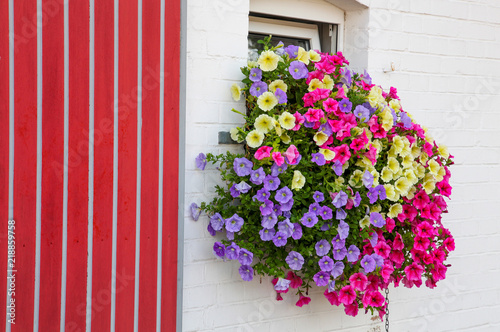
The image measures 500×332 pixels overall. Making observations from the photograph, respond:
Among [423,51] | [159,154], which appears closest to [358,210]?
[159,154]

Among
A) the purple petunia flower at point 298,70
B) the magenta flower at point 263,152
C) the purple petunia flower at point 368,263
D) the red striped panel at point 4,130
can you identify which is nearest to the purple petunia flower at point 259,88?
the purple petunia flower at point 298,70

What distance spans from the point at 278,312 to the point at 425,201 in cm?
82

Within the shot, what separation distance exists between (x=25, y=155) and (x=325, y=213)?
3.74 feet

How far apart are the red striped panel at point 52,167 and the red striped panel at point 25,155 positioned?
3 centimetres

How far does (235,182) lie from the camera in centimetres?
251

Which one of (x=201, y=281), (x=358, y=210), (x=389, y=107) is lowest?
(x=201, y=281)

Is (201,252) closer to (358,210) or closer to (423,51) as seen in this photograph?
(358,210)

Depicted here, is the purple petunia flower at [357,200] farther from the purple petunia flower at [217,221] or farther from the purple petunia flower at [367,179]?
the purple petunia flower at [217,221]

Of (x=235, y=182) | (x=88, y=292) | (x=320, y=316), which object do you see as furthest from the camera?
(x=320, y=316)

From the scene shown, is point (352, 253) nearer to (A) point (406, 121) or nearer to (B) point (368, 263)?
(B) point (368, 263)

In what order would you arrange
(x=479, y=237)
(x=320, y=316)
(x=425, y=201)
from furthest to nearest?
(x=479, y=237), (x=320, y=316), (x=425, y=201)

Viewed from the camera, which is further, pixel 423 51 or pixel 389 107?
pixel 423 51

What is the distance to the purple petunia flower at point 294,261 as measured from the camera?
97.9 inches

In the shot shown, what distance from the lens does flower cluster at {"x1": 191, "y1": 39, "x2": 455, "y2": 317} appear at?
97.0 inches
